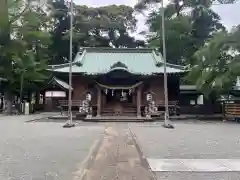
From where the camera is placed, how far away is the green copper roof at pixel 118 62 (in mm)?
29062

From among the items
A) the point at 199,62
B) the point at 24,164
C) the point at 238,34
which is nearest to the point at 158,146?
the point at 24,164

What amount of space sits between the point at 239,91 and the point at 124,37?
69.5 feet

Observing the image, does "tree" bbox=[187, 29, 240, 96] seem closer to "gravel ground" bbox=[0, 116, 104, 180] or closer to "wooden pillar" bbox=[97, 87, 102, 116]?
"wooden pillar" bbox=[97, 87, 102, 116]

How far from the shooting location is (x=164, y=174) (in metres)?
6.43

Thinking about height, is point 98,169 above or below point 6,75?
below

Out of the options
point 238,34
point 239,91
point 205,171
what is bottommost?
point 205,171

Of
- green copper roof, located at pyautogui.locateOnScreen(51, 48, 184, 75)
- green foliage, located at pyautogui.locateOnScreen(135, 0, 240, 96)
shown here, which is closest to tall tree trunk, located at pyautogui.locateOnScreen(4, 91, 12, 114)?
green copper roof, located at pyautogui.locateOnScreen(51, 48, 184, 75)

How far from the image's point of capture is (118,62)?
27.8m

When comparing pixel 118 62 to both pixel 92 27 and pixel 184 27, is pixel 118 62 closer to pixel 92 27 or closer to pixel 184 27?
pixel 184 27

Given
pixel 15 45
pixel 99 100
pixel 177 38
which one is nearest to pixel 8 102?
pixel 15 45

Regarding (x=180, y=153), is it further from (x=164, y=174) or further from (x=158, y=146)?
(x=164, y=174)

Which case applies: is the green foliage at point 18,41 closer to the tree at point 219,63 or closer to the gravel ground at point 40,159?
the tree at point 219,63

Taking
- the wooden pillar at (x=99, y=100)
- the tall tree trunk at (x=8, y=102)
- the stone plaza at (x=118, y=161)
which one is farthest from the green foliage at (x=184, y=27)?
the stone plaza at (x=118, y=161)

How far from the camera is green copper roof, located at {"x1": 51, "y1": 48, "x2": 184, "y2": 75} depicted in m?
29.1
